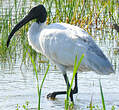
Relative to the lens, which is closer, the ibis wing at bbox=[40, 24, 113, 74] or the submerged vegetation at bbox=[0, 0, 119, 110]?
the ibis wing at bbox=[40, 24, 113, 74]

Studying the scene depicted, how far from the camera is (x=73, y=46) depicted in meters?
6.12

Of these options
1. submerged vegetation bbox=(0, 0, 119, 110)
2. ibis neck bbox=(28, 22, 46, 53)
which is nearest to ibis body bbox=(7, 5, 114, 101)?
ibis neck bbox=(28, 22, 46, 53)

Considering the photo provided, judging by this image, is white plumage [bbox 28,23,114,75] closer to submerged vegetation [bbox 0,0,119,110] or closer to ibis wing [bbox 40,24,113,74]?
ibis wing [bbox 40,24,113,74]

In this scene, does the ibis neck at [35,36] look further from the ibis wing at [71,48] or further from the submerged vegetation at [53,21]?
the submerged vegetation at [53,21]

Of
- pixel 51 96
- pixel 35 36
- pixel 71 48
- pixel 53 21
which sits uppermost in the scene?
pixel 53 21

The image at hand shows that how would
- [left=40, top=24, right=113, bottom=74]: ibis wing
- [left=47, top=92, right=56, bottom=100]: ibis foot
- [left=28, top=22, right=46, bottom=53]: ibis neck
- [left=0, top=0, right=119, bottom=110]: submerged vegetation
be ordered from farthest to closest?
1. [left=0, top=0, right=119, bottom=110]: submerged vegetation
2. [left=28, top=22, right=46, bottom=53]: ibis neck
3. [left=47, top=92, right=56, bottom=100]: ibis foot
4. [left=40, top=24, right=113, bottom=74]: ibis wing

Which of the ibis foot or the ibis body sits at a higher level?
the ibis body

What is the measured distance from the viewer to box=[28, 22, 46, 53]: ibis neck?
6.66 m

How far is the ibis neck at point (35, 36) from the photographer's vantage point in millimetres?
6660

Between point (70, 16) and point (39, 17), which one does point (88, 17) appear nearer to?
point (70, 16)

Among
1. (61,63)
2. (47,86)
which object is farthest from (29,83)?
(61,63)

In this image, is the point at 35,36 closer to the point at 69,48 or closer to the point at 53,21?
the point at 69,48

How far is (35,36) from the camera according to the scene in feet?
22.1

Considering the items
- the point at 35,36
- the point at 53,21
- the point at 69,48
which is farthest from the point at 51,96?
the point at 53,21
